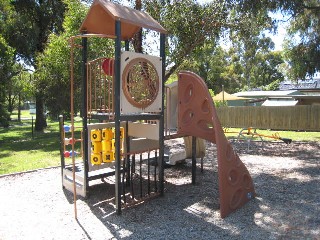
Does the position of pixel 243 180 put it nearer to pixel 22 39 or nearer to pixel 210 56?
pixel 22 39

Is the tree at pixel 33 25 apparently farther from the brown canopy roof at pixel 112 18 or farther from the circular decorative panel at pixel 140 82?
the circular decorative panel at pixel 140 82

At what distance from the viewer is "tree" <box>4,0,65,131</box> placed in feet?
62.7

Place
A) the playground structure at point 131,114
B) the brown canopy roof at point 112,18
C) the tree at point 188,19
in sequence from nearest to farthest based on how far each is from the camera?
the brown canopy roof at point 112,18 → the playground structure at point 131,114 → the tree at point 188,19

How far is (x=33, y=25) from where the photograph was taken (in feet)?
65.5

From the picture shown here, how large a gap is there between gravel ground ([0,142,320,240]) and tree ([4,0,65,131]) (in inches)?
537

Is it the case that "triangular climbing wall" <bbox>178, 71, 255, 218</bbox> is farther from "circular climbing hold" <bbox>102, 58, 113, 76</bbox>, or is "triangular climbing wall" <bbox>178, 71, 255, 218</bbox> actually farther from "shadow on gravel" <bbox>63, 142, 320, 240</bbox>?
"circular climbing hold" <bbox>102, 58, 113, 76</bbox>

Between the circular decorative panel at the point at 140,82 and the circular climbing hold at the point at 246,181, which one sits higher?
the circular decorative panel at the point at 140,82

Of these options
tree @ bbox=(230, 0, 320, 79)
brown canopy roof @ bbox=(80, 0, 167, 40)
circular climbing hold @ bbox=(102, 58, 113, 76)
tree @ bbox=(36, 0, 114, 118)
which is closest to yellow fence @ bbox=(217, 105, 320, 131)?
tree @ bbox=(230, 0, 320, 79)

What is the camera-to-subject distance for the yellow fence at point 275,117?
60.7 ft

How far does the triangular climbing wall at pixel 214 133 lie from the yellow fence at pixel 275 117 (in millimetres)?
14686

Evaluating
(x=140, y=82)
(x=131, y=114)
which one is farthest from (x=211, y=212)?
(x=140, y=82)

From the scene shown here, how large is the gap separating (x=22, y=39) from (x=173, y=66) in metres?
10.8

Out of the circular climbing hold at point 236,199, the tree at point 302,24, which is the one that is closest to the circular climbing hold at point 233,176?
the circular climbing hold at point 236,199

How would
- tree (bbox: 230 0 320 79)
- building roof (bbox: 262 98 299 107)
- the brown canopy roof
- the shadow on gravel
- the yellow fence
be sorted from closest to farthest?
the shadow on gravel < the brown canopy roof < tree (bbox: 230 0 320 79) < the yellow fence < building roof (bbox: 262 98 299 107)
